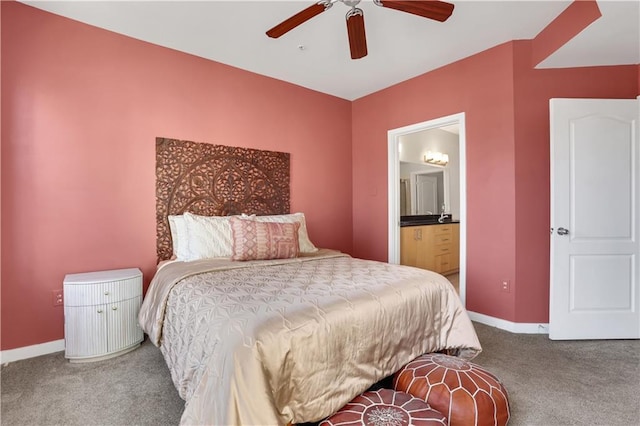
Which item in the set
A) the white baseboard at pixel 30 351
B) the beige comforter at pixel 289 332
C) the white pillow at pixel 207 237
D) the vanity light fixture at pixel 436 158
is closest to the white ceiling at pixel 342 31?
the white pillow at pixel 207 237

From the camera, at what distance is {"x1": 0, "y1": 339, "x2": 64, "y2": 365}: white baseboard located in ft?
7.35

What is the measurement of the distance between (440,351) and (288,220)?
1.79 m

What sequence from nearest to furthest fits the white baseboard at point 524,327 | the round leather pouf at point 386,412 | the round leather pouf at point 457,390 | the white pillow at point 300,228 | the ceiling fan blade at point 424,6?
the round leather pouf at point 386,412, the round leather pouf at point 457,390, the ceiling fan blade at point 424,6, the white baseboard at point 524,327, the white pillow at point 300,228

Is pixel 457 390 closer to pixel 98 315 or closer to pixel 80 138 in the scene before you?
pixel 98 315

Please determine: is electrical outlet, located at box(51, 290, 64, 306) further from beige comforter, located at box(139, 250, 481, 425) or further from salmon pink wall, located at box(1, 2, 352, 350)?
beige comforter, located at box(139, 250, 481, 425)

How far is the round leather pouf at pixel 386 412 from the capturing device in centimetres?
130

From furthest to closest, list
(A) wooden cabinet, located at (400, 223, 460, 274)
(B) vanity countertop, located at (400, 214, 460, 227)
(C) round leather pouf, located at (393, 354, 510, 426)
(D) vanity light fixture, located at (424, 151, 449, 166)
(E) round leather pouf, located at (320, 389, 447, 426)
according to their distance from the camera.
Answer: (D) vanity light fixture, located at (424, 151, 449, 166) → (B) vanity countertop, located at (400, 214, 460, 227) → (A) wooden cabinet, located at (400, 223, 460, 274) → (C) round leather pouf, located at (393, 354, 510, 426) → (E) round leather pouf, located at (320, 389, 447, 426)

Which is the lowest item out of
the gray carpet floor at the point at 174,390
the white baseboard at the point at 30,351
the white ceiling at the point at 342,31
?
the gray carpet floor at the point at 174,390

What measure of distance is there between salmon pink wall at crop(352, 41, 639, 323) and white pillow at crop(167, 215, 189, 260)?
269 cm

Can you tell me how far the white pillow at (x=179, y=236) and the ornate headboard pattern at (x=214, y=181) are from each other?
0.08m

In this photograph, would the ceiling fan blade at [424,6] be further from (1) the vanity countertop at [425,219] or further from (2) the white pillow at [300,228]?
(1) the vanity countertop at [425,219]

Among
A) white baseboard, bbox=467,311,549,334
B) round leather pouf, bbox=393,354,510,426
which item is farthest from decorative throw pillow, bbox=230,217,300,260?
white baseboard, bbox=467,311,549,334

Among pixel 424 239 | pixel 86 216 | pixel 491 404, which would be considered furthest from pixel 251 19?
pixel 424 239

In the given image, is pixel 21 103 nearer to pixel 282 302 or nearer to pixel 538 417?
pixel 282 302
